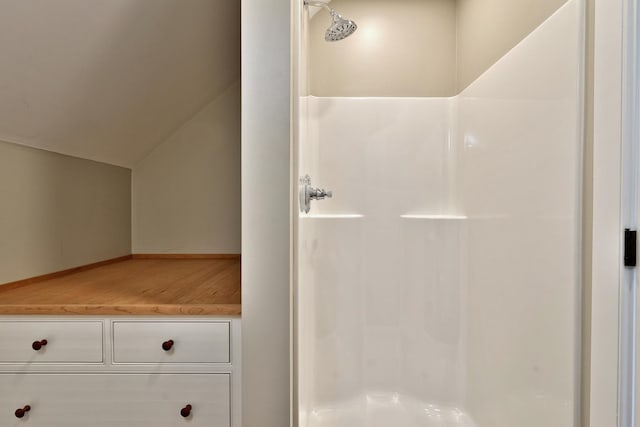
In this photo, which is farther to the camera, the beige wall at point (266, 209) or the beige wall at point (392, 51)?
the beige wall at point (392, 51)

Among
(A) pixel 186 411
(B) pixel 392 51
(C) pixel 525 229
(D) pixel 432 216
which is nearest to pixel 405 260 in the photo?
(D) pixel 432 216

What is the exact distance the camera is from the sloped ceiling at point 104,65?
3.92 feet

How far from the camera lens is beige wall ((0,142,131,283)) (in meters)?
1.49

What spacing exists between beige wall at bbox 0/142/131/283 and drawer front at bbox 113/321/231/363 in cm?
64

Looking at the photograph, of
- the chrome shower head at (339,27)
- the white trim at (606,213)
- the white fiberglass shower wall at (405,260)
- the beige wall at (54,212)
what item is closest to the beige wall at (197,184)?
the beige wall at (54,212)

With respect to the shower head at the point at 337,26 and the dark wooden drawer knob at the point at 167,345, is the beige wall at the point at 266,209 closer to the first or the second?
the dark wooden drawer knob at the point at 167,345

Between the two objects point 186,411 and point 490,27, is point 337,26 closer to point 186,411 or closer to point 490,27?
point 490,27

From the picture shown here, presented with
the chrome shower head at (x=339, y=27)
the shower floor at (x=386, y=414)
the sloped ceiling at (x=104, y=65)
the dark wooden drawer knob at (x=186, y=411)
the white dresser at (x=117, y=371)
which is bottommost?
the shower floor at (x=386, y=414)

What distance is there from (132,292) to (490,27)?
68.2 inches

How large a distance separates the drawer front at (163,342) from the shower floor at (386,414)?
920mm

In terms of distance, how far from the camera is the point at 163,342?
117 centimetres

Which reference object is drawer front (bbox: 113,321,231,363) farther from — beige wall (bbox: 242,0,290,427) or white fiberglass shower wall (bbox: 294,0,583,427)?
white fiberglass shower wall (bbox: 294,0,583,427)

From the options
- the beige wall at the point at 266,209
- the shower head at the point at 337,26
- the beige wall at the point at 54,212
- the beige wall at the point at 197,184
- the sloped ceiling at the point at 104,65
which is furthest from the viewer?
the beige wall at the point at 197,184

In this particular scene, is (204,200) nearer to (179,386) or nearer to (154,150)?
(154,150)
